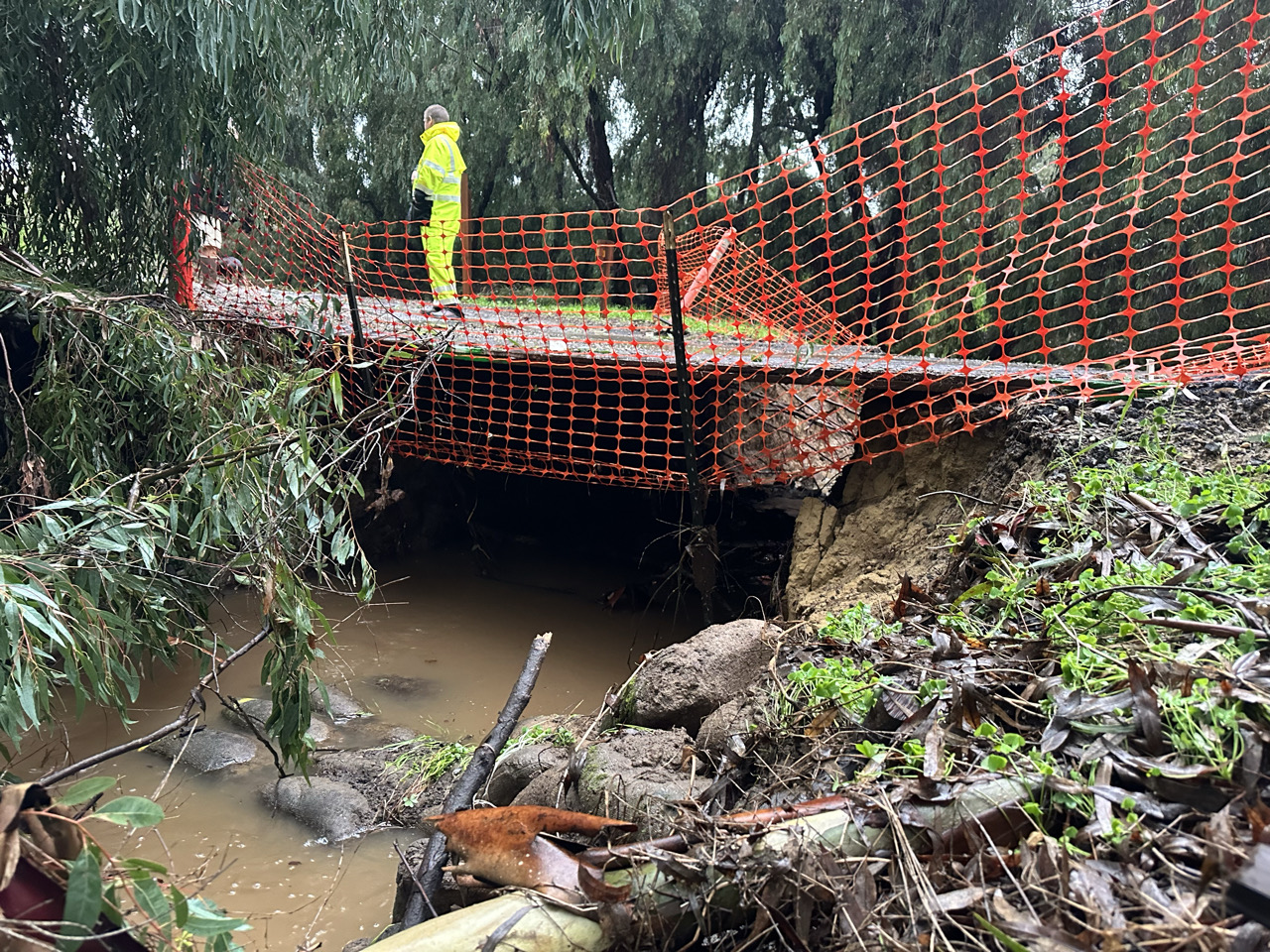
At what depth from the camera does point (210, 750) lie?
12.1ft

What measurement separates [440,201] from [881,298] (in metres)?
3.24

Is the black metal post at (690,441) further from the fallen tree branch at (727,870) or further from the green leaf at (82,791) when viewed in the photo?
the green leaf at (82,791)

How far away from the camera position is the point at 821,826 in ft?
4.58

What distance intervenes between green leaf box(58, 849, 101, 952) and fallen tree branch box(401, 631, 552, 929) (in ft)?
2.80

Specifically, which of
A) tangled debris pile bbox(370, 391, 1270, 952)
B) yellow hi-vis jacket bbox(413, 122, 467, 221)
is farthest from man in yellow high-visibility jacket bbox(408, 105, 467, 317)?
tangled debris pile bbox(370, 391, 1270, 952)

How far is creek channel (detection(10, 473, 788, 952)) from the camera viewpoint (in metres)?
2.80

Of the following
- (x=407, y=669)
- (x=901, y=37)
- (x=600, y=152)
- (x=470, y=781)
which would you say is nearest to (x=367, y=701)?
(x=407, y=669)

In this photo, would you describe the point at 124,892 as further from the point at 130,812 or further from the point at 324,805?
the point at 324,805

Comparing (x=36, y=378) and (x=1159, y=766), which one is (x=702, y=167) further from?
(x=1159, y=766)

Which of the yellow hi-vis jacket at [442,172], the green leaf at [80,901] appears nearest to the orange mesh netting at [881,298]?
the yellow hi-vis jacket at [442,172]

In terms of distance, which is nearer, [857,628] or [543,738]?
[857,628]

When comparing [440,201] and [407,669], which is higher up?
[440,201]

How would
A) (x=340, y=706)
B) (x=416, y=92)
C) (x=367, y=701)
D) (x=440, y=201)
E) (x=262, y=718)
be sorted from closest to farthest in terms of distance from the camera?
(x=262, y=718), (x=340, y=706), (x=367, y=701), (x=440, y=201), (x=416, y=92)

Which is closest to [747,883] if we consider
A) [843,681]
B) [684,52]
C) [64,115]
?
[843,681]
